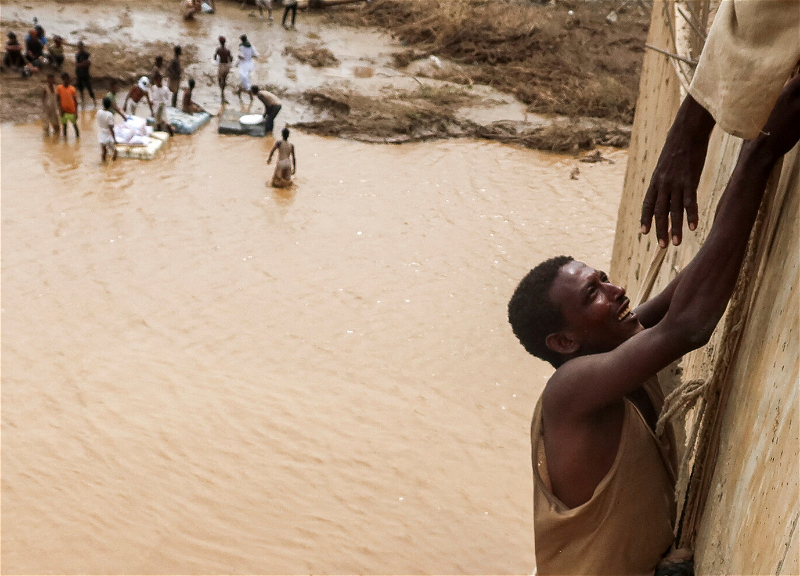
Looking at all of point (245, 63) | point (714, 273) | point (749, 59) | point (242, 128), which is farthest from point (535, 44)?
point (749, 59)

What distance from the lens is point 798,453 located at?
128 centimetres

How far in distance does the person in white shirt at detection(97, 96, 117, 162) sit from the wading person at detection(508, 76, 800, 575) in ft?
36.7

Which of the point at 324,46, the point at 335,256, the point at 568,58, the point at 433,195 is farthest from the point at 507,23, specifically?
the point at 335,256

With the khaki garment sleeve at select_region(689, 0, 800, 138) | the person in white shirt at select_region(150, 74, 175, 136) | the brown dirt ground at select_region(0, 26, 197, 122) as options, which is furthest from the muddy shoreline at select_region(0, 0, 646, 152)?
the khaki garment sleeve at select_region(689, 0, 800, 138)

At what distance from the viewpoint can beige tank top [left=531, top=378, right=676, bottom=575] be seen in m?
2.08

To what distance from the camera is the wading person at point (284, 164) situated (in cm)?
1199

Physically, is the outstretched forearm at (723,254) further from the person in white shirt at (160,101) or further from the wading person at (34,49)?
the wading person at (34,49)

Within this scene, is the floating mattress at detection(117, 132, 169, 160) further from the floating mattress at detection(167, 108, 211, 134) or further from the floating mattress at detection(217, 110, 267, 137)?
the floating mattress at detection(217, 110, 267, 137)

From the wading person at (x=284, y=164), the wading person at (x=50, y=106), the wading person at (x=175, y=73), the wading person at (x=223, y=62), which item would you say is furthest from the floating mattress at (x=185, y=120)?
the wading person at (x=284, y=164)

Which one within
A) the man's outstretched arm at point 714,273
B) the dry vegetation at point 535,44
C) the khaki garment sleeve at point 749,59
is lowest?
the dry vegetation at point 535,44

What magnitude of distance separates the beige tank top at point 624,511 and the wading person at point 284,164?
10.2 m

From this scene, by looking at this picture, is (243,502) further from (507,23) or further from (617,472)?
(507,23)

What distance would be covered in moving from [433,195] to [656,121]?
7.90 meters

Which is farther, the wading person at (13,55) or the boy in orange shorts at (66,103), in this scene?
the wading person at (13,55)
